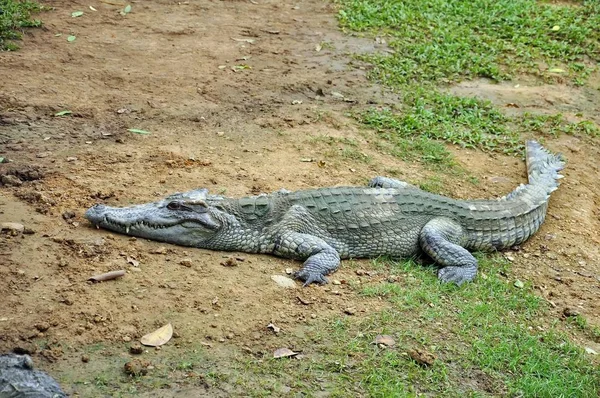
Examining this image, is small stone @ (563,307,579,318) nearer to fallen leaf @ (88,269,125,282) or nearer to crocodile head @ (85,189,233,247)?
crocodile head @ (85,189,233,247)

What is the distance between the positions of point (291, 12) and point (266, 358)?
8.45m

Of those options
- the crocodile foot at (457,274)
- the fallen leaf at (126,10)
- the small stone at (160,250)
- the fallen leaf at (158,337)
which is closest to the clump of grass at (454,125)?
the crocodile foot at (457,274)

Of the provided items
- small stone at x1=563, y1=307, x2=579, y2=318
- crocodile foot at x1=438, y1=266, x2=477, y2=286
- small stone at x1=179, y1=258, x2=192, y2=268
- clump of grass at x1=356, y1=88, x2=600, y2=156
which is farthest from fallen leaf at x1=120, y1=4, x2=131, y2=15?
small stone at x1=563, y1=307, x2=579, y2=318

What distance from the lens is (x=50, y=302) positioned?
4930 millimetres

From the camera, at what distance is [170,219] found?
20.1 ft

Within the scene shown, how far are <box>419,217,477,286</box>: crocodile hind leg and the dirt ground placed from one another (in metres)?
0.59

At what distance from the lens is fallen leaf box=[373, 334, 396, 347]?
5090mm

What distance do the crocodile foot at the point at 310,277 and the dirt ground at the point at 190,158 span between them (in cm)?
15

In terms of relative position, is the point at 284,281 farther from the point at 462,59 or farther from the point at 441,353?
the point at 462,59

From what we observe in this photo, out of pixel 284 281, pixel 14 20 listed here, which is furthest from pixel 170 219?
pixel 14 20

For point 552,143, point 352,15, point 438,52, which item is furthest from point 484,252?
point 352,15

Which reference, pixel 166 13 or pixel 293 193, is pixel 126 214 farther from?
pixel 166 13

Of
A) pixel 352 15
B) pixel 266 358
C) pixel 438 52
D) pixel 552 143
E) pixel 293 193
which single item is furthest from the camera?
pixel 352 15

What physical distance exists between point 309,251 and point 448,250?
4.21ft
